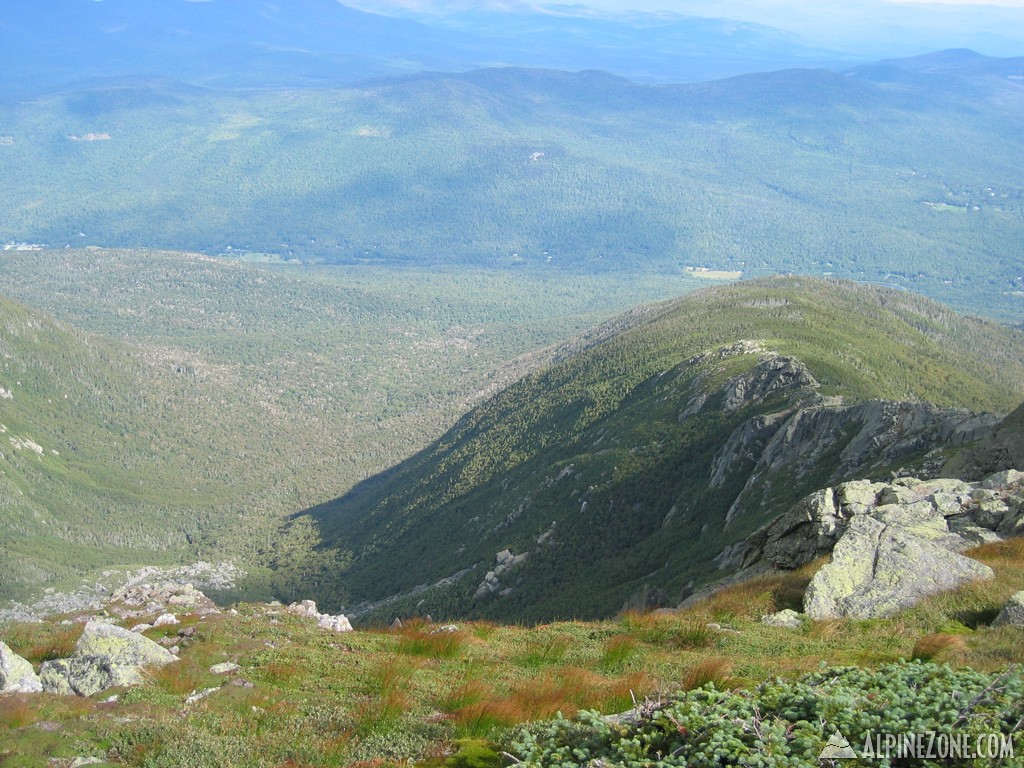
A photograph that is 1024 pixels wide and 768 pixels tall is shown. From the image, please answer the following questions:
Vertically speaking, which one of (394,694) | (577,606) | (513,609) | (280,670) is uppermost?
(394,694)

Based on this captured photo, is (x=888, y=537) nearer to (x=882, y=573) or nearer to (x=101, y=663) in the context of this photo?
(x=882, y=573)

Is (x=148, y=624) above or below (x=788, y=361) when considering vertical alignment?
above

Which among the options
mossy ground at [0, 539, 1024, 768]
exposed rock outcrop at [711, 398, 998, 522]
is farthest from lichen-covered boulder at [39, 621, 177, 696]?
exposed rock outcrop at [711, 398, 998, 522]

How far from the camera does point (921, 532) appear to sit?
101ft

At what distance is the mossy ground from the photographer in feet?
61.8

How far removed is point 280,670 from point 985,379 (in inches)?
7570

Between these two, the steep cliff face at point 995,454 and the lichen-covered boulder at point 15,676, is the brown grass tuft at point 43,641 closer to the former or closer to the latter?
the lichen-covered boulder at point 15,676

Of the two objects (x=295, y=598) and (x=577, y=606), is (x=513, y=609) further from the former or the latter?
(x=295, y=598)

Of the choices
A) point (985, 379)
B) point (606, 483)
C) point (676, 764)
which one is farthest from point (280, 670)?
point (985, 379)

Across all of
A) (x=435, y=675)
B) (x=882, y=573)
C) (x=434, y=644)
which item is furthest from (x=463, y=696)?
(x=882, y=573)

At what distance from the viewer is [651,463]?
112375 millimetres

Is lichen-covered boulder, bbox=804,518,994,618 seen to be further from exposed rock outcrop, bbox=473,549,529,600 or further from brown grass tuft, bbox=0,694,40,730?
exposed rock outcrop, bbox=473,549,529,600

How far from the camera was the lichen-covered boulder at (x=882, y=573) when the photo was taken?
2627cm

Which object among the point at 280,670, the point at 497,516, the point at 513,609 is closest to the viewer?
the point at 280,670
